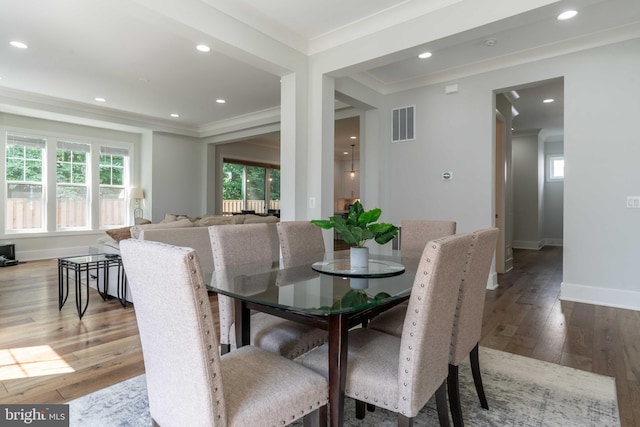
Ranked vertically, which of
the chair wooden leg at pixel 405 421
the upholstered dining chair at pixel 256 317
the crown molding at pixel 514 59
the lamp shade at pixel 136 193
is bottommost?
the chair wooden leg at pixel 405 421

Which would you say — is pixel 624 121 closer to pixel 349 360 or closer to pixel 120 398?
pixel 349 360

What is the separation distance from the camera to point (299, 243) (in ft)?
8.41

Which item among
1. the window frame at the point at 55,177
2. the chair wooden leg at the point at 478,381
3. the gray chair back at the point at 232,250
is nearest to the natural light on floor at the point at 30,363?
the gray chair back at the point at 232,250

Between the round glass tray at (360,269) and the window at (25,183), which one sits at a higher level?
the window at (25,183)

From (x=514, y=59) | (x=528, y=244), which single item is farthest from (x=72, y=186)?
(x=528, y=244)

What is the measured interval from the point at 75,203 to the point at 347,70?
6486mm

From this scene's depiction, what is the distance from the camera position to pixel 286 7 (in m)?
3.08

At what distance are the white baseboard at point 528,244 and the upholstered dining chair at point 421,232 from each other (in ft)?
21.4

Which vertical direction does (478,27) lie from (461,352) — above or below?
above

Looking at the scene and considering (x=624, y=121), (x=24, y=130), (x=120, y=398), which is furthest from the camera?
(x=24, y=130)

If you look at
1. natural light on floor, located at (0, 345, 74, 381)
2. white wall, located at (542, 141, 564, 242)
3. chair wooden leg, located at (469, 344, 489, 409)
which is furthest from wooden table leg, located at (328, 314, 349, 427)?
white wall, located at (542, 141, 564, 242)

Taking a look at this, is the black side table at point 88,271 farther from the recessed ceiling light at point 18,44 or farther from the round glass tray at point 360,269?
the round glass tray at point 360,269

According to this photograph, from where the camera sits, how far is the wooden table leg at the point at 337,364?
129 centimetres

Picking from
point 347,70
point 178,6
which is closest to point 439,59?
point 347,70
